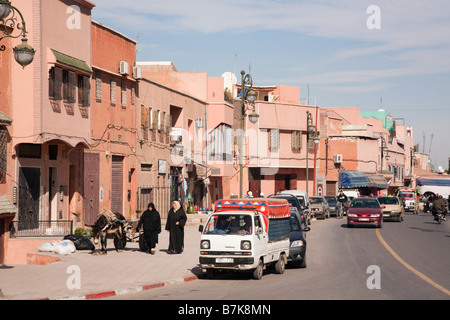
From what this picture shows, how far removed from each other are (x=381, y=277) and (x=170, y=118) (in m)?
28.8

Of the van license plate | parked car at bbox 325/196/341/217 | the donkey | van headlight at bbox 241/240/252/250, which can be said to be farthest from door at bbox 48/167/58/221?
Result: parked car at bbox 325/196/341/217

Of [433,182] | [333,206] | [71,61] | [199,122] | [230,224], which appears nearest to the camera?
[230,224]

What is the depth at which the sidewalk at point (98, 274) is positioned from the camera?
15492 millimetres

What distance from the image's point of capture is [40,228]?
27.5 metres

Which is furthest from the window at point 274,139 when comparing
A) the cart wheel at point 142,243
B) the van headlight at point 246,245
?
the van headlight at point 246,245

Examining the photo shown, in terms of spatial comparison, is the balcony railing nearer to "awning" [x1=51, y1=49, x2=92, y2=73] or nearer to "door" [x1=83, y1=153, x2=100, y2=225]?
"door" [x1=83, y1=153, x2=100, y2=225]

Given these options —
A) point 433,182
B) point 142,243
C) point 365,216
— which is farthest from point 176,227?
point 433,182

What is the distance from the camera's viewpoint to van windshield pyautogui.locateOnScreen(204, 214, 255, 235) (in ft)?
63.7

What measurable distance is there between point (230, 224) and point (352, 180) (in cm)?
6338

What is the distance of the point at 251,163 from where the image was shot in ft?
231

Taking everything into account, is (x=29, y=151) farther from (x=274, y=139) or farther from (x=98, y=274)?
(x=274, y=139)

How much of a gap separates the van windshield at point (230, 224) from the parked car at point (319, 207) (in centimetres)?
3587
